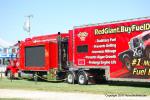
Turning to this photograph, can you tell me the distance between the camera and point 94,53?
27.2m

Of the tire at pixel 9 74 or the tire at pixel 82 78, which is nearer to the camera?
the tire at pixel 82 78

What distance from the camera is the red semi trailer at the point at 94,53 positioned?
24234 millimetres

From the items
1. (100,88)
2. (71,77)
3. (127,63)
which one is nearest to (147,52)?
(127,63)

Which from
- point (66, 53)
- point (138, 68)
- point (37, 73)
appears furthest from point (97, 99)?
point (37, 73)

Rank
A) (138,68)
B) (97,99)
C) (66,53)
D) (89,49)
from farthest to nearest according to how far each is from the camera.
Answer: (66,53), (89,49), (138,68), (97,99)

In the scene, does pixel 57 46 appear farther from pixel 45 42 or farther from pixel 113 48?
pixel 113 48

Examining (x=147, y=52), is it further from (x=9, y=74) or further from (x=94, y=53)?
(x=9, y=74)

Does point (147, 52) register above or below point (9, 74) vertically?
above

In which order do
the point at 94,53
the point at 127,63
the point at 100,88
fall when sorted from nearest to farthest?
the point at 100,88 → the point at 127,63 → the point at 94,53

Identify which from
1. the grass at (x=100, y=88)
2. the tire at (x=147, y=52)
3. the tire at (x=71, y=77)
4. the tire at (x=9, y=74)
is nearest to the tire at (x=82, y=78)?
the tire at (x=71, y=77)

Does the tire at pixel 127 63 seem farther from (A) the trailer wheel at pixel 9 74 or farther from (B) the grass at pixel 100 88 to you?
(A) the trailer wheel at pixel 9 74

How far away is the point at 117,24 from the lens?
25469 millimetres

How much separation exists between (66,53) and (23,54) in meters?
5.44

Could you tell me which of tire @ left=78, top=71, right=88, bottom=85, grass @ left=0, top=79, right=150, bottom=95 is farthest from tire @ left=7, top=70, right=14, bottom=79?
tire @ left=78, top=71, right=88, bottom=85
